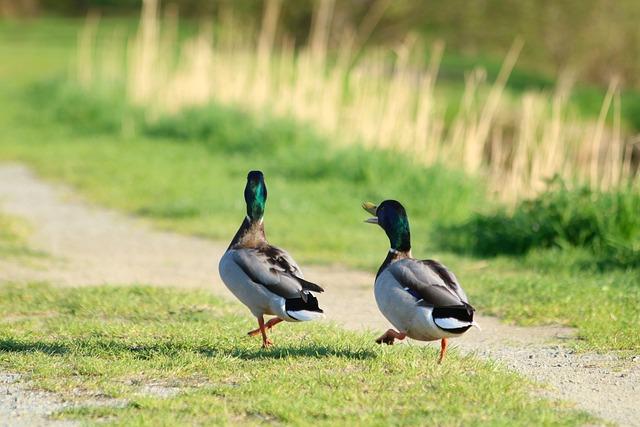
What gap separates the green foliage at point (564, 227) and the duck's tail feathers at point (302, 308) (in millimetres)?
4561

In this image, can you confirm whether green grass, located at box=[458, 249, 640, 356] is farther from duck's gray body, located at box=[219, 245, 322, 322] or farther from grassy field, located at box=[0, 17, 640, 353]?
duck's gray body, located at box=[219, 245, 322, 322]

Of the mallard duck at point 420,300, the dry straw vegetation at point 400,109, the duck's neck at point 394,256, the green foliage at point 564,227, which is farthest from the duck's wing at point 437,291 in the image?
the dry straw vegetation at point 400,109

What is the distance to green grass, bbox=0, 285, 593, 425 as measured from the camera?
5.29 meters

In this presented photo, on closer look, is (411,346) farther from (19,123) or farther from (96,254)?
(19,123)

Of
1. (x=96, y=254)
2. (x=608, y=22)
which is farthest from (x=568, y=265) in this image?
(x=608, y=22)

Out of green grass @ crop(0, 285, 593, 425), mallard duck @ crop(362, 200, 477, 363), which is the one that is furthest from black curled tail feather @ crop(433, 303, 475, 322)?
green grass @ crop(0, 285, 593, 425)

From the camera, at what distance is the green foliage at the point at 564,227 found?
10.0 m

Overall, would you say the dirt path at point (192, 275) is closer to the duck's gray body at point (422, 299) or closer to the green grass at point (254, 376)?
the green grass at point (254, 376)

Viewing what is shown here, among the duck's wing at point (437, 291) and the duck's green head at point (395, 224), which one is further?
the duck's green head at point (395, 224)

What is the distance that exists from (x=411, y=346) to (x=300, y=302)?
96cm

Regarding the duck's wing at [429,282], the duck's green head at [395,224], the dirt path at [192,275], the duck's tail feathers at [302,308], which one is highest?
the duck's green head at [395,224]

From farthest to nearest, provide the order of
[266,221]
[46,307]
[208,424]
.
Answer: [266,221] → [46,307] → [208,424]

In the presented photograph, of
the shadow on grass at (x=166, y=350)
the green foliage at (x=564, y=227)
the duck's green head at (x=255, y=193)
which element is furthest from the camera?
the green foliage at (x=564, y=227)

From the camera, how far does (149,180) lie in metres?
14.6
